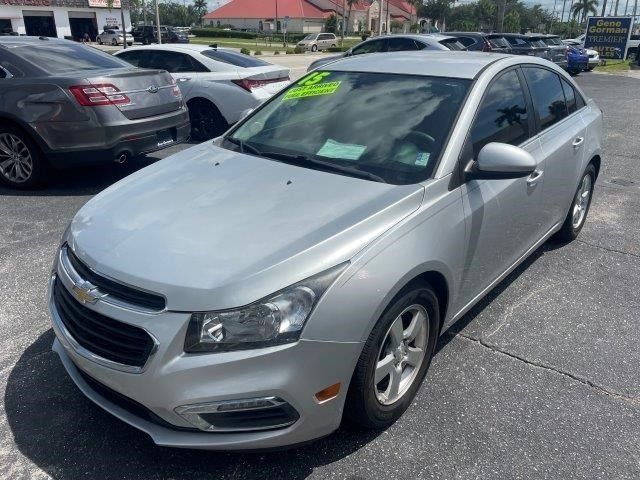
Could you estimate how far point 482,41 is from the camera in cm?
1549

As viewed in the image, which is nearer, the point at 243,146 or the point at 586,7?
the point at 243,146

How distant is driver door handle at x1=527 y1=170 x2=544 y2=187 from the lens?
134 inches

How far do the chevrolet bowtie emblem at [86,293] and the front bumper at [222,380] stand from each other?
0.10 ft

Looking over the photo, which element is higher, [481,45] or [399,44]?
[399,44]

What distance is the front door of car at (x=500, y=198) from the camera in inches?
114

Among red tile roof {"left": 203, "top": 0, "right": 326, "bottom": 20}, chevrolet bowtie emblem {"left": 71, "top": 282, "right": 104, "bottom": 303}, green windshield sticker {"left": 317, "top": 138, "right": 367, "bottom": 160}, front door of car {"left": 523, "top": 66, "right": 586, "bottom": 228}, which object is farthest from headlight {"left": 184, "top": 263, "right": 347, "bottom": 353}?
red tile roof {"left": 203, "top": 0, "right": 326, "bottom": 20}

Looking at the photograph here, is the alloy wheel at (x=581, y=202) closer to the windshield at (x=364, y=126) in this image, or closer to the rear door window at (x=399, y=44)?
the windshield at (x=364, y=126)

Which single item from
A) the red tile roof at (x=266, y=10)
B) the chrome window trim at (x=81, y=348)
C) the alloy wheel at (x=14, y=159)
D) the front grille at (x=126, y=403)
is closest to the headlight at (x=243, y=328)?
the chrome window trim at (x=81, y=348)

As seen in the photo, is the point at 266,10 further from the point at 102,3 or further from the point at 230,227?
the point at 230,227

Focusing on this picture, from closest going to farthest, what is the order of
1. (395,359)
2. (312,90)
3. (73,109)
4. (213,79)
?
(395,359) < (312,90) < (73,109) < (213,79)

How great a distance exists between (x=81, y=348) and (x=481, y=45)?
15506mm

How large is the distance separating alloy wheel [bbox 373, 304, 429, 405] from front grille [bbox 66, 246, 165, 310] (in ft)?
3.16

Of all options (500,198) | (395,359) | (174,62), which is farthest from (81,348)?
(174,62)

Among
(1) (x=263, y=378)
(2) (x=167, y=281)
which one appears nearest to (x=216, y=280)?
(2) (x=167, y=281)
